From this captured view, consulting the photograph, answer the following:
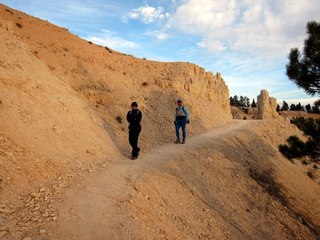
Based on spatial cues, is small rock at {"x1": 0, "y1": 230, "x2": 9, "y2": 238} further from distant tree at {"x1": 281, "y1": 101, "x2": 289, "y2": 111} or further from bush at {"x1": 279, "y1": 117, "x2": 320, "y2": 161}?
distant tree at {"x1": 281, "y1": 101, "x2": 289, "y2": 111}

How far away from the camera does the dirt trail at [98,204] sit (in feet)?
17.8

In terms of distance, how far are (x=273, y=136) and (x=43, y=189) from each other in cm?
2209

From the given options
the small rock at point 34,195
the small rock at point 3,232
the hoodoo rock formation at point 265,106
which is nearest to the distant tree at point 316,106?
the small rock at point 34,195

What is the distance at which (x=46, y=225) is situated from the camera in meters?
5.38

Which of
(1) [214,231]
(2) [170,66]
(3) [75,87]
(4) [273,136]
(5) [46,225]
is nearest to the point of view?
(5) [46,225]

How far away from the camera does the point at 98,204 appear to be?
6.39 metres

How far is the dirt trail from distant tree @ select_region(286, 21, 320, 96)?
685cm

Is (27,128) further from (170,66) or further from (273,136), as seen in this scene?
(273,136)

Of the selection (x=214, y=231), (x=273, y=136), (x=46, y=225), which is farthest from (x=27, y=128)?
(x=273, y=136)

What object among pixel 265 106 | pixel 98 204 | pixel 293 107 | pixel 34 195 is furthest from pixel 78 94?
pixel 293 107

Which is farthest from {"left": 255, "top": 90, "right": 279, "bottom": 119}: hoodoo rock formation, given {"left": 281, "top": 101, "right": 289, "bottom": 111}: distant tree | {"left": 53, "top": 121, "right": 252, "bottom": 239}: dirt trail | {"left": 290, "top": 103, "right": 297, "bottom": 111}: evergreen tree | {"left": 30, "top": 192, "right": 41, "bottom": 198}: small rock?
{"left": 290, "top": 103, "right": 297, "bottom": 111}: evergreen tree

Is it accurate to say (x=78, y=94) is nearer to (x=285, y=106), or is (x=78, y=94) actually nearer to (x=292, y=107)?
(x=285, y=106)

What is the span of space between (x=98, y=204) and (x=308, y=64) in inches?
370

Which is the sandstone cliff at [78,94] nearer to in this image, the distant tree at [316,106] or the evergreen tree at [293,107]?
the distant tree at [316,106]
